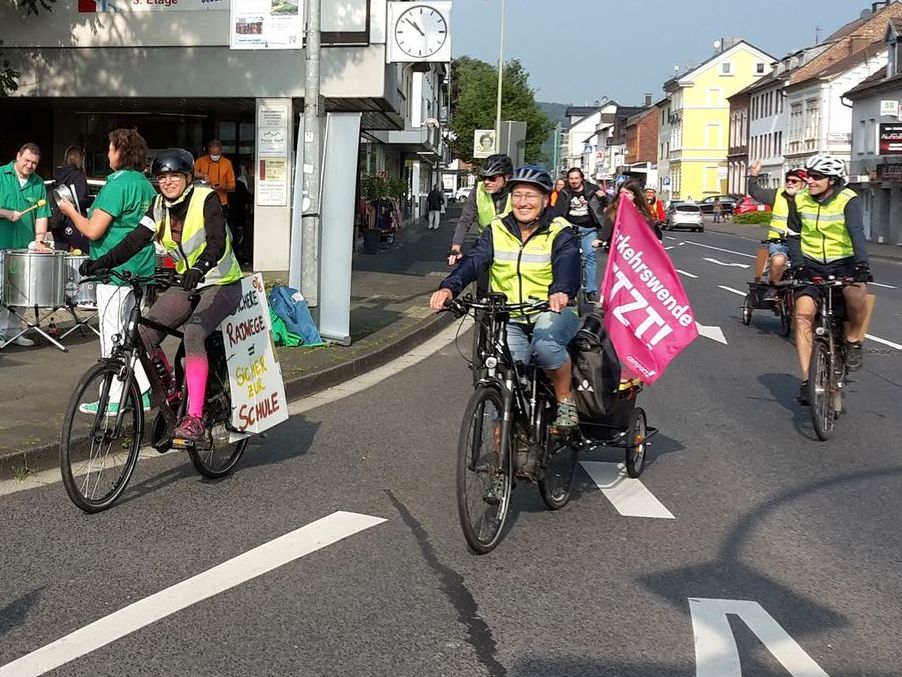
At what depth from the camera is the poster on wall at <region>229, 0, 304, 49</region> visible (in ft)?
38.5

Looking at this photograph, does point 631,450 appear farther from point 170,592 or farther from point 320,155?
point 320,155

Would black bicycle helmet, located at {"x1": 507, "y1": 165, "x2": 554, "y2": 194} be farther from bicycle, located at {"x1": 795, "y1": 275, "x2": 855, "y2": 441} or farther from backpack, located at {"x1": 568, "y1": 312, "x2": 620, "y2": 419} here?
bicycle, located at {"x1": 795, "y1": 275, "x2": 855, "y2": 441}

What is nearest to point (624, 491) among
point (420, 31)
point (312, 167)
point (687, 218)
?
point (312, 167)

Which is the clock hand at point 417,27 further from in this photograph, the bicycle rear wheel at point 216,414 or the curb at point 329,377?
the bicycle rear wheel at point 216,414

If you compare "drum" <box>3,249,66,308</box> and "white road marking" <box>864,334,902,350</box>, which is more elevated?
"drum" <box>3,249,66,308</box>

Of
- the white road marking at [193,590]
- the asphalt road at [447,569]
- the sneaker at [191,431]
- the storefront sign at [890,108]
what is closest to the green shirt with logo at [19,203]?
the asphalt road at [447,569]

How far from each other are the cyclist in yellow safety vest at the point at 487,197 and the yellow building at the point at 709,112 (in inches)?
4017

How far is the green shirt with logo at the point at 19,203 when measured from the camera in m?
10.8

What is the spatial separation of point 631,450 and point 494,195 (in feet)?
11.0

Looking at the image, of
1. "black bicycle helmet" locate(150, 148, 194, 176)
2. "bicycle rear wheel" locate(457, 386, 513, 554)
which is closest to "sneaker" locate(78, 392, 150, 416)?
"black bicycle helmet" locate(150, 148, 194, 176)

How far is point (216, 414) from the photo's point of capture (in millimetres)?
6719

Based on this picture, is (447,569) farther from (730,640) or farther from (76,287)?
(76,287)

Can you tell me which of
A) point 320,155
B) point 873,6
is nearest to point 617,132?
point 873,6

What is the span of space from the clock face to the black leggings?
36.2ft
